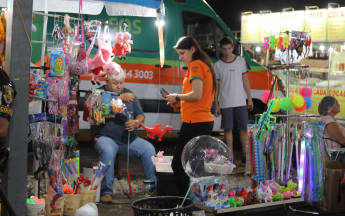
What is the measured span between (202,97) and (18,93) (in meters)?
1.71

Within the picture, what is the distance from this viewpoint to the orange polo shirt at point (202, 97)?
3957 mm

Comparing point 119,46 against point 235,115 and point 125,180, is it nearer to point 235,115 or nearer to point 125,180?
point 125,180

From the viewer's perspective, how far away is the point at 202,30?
7211mm

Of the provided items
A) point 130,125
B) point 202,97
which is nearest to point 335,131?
point 202,97

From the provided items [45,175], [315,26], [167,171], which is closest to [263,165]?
[167,171]

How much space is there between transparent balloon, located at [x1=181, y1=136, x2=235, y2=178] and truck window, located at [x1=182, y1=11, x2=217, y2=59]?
378cm

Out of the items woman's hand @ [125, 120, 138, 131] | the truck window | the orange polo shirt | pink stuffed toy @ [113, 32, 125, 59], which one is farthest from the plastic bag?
the truck window

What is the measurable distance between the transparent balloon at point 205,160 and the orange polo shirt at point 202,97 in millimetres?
454

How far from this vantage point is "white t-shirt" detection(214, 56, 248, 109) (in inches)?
251

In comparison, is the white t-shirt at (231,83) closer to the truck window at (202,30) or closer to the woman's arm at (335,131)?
the truck window at (202,30)

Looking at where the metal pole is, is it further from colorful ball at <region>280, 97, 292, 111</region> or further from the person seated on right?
the person seated on right

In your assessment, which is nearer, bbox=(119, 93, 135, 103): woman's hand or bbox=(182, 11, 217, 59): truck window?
bbox=(119, 93, 135, 103): woman's hand

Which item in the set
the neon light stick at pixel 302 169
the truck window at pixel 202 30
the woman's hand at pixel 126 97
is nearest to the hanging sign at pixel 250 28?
the truck window at pixel 202 30

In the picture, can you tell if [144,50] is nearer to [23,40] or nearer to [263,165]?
[263,165]
